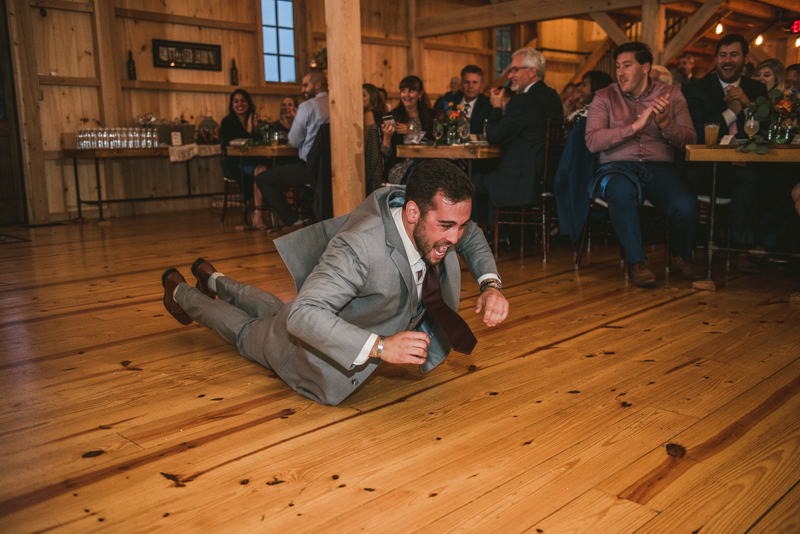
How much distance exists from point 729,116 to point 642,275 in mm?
1369

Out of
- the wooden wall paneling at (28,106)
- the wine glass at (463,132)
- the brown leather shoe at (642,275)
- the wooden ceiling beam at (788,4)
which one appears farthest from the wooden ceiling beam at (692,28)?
the wooden wall paneling at (28,106)

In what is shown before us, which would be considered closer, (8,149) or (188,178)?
(8,149)

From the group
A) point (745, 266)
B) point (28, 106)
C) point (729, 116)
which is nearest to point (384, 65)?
point (28, 106)

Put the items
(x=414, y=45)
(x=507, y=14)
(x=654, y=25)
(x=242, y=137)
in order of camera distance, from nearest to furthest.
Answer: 1. (x=242, y=137)
2. (x=654, y=25)
3. (x=507, y=14)
4. (x=414, y=45)

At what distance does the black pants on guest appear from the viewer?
5.71 m

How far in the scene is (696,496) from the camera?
5.12 feet

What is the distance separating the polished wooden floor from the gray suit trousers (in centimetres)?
10

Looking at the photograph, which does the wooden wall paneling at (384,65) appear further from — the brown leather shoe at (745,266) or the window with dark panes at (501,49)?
the brown leather shoe at (745,266)

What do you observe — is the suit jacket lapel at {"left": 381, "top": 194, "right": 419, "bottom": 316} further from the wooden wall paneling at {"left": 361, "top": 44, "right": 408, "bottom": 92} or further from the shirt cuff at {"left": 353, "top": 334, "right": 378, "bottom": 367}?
the wooden wall paneling at {"left": 361, "top": 44, "right": 408, "bottom": 92}

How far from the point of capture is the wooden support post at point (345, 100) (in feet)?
13.7

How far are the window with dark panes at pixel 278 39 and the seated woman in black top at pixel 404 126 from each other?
10.9 feet

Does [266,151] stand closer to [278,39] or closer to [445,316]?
[278,39]

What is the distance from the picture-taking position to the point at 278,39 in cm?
877

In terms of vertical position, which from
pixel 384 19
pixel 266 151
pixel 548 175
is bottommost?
pixel 548 175
